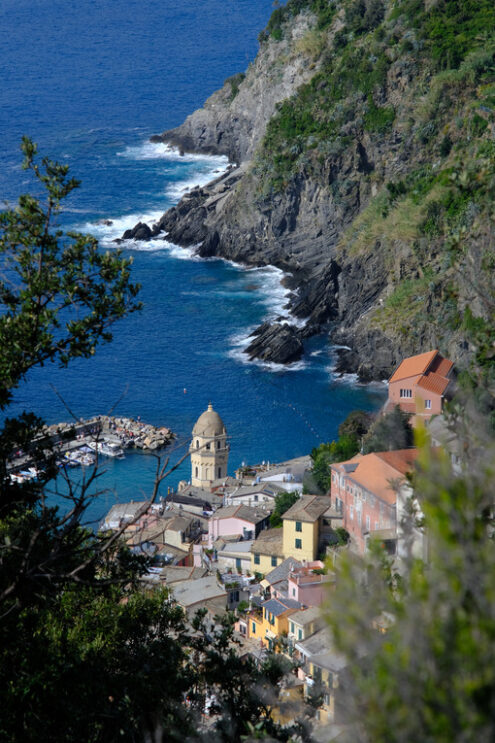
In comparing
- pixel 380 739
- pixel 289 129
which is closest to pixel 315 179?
pixel 289 129

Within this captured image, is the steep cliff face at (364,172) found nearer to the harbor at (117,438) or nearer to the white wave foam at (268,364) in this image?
the white wave foam at (268,364)

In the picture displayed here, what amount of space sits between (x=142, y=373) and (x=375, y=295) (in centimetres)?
1755

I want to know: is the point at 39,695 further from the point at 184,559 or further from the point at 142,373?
the point at 142,373

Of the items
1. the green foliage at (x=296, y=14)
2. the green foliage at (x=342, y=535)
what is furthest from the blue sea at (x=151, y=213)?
the green foliage at (x=296, y=14)

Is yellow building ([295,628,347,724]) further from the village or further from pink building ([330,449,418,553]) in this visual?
pink building ([330,449,418,553])

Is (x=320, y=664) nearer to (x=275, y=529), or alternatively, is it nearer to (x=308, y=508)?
(x=308, y=508)

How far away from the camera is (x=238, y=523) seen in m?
47.8

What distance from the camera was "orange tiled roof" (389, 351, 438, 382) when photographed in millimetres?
52531

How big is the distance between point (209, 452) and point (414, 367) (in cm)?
1220

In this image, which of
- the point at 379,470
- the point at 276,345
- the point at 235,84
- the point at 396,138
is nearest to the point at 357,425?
the point at 379,470

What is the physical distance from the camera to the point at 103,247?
91000 millimetres

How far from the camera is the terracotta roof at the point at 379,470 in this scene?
3925 centimetres

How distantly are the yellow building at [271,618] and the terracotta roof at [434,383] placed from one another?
17.8 m

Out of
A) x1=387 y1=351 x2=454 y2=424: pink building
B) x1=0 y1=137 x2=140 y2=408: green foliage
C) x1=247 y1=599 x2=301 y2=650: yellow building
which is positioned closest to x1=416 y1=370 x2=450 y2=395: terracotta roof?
x1=387 y1=351 x2=454 y2=424: pink building
